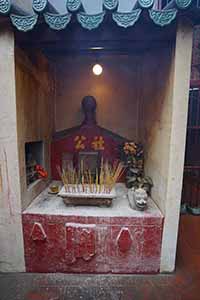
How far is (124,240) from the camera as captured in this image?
1.89 metres

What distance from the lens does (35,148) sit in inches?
106

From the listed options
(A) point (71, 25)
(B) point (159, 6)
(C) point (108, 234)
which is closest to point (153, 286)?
(C) point (108, 234)

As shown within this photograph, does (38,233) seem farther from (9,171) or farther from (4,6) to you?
(4,6)

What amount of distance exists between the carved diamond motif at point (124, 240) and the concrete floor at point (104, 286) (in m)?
0.33

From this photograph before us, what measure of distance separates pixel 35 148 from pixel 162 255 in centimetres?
209

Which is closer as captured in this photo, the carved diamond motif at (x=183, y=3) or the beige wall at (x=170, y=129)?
the carved diamond motif at (x=183, y=3)

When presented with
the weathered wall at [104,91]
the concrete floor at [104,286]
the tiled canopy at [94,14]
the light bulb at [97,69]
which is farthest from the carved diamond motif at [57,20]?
the concrete floor at [104,286]

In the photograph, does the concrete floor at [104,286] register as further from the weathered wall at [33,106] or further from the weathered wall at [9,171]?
the weathered wall at [33,106]

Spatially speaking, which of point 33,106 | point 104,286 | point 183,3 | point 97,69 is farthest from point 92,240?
point 97,69

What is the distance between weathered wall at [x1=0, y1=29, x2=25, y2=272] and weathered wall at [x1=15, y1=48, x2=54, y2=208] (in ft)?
0.23

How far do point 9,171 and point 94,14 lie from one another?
1612 millimetres

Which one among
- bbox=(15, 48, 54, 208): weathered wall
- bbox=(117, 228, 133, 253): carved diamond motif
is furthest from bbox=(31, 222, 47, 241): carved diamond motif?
bbox=(117, 228, 133, 253): carved diamond motif

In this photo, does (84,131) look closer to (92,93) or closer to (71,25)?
(92,93)

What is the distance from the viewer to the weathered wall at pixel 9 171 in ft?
5.73
